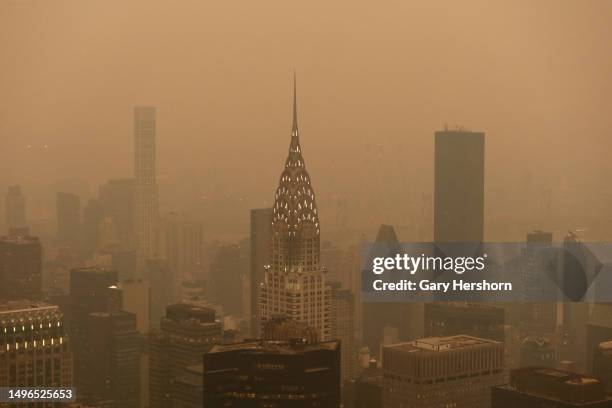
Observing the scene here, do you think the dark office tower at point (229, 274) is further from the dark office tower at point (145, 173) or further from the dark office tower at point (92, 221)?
the dark office tower at point (92, 221)

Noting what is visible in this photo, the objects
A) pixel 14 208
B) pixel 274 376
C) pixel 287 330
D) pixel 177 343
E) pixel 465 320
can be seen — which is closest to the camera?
pixel 274 376

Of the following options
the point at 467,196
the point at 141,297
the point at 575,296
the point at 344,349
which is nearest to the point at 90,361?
the point at 141,297

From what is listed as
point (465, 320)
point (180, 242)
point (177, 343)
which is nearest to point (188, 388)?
point (177, 343)

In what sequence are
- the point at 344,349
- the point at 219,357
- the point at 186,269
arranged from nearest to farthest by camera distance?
the point at 219,357 → the point at 344,349 → the point at 186,269

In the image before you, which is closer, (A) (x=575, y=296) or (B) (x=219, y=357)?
(B) (x=219, y=357)

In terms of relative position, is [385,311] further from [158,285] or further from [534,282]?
[158,285]

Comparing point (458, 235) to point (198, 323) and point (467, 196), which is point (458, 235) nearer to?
point (467, 196)
